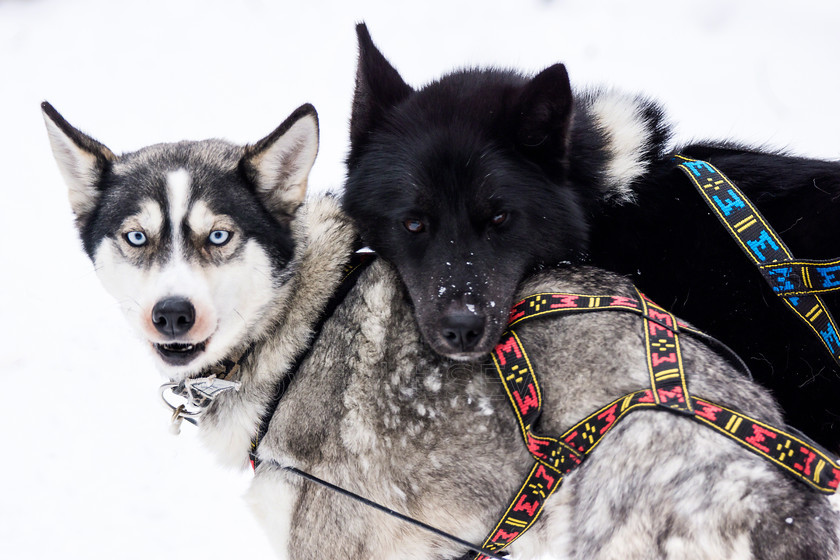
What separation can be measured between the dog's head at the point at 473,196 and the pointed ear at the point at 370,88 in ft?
0.37

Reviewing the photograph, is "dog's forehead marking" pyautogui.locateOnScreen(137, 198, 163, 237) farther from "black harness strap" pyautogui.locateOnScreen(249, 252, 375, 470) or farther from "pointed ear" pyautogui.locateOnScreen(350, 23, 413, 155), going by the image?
"pointed ear" pyautogui.locateOnScreen(350, 23, 413, 155)

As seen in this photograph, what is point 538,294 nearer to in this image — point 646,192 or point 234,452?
point 646,192

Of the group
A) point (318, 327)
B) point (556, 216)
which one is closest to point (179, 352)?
point (318, 327)

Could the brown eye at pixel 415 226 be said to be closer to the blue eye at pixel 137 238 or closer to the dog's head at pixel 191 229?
the dog's head at pixel 191 229

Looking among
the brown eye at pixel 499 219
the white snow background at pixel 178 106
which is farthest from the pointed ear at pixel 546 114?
the white snow background at pixel 178 106

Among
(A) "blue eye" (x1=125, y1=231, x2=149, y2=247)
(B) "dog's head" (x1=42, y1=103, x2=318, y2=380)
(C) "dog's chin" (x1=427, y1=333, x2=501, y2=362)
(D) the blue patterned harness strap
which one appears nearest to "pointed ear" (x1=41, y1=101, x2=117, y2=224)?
(B) "dog's head" (x1=42, y1=103, x2=318, y2=380)

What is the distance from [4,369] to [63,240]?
1.56m

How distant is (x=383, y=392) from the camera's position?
220 cm

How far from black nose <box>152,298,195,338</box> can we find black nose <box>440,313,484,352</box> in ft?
2.78

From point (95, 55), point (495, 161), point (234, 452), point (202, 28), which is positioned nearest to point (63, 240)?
point (95, 55)

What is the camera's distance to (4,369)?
14.3 ft

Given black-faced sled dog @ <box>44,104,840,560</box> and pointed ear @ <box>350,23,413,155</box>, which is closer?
black-faced sled dog @ <box>44,104,840,560</box>

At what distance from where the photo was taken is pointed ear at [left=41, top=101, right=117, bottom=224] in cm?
230

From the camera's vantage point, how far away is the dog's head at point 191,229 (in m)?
2.13
